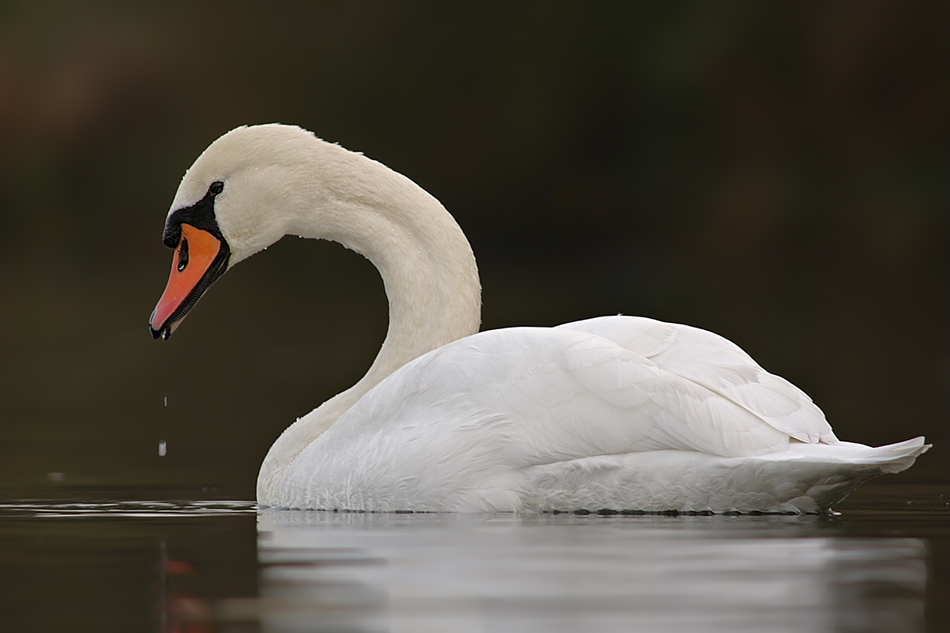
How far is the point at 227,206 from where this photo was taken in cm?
775

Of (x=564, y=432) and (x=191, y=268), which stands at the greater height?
(x=191, y=268)

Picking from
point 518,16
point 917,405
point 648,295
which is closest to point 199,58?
point 518,16

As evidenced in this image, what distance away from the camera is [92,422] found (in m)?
10.7

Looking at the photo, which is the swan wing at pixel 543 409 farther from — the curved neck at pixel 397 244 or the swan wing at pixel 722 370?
the curved neck at pixel 397 244

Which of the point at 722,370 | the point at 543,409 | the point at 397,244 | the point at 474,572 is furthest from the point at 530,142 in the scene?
the point at 474,572

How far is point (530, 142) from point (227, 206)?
105 ft

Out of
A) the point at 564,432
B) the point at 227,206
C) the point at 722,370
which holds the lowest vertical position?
the point at 564,432

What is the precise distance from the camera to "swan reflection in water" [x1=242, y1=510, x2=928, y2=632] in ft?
14.2

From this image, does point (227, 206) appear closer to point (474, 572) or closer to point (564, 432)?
point (564, 432)

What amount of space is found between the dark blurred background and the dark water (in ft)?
39.6

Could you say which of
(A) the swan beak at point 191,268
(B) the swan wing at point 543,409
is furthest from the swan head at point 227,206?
(B) the swan wing at point 543,409

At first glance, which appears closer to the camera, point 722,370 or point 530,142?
point 722,370

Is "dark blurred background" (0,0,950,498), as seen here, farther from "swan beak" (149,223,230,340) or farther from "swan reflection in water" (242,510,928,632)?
"swan reflection in water" (242,510,928,632)

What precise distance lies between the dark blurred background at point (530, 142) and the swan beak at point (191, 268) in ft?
34.4
